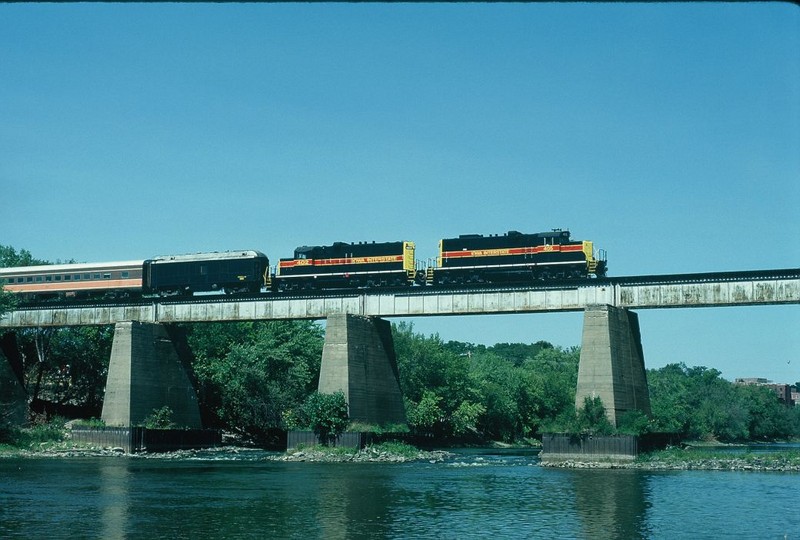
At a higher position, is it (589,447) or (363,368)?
(363,368)

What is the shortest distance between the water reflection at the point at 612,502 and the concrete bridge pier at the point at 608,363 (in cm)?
533

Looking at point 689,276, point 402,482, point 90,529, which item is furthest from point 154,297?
point 90,529

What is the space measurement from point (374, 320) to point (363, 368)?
12.4ft

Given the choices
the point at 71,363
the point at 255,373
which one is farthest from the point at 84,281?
the point at 71,363

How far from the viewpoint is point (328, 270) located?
6731 cm

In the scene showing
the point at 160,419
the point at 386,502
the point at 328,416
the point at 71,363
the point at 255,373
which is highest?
the point at 71,363


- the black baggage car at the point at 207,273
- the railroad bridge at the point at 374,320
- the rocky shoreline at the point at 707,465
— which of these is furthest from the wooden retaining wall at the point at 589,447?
the black baggage car at the point at 207,273

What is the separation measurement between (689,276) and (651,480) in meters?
15.0

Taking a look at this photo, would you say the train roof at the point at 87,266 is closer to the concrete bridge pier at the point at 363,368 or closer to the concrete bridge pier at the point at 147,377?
the concrete bridge pier at the point at 147,377

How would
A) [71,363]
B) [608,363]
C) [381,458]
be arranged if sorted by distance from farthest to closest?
[71,363] → [381,458] → [608,363]

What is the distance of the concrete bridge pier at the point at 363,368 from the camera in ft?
201

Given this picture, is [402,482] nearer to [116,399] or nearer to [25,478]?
[25,478]

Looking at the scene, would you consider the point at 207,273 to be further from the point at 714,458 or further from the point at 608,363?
the point at 714,458

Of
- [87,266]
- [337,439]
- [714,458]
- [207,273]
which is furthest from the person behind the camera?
[87,266]
